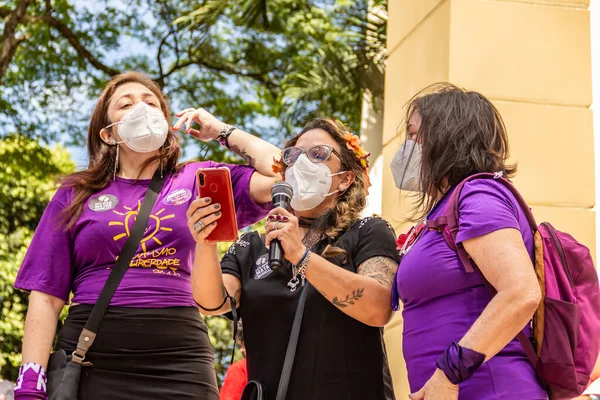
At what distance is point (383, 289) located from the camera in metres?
3.20

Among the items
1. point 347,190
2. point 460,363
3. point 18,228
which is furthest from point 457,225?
point 18,228

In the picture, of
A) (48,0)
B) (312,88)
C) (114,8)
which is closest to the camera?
(312,88)

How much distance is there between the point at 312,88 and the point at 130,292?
9432mm

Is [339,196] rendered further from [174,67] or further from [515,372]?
[174,67]

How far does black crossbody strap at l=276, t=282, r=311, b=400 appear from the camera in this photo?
3.17 meters

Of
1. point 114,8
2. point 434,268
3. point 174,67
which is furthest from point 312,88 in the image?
point 434,268

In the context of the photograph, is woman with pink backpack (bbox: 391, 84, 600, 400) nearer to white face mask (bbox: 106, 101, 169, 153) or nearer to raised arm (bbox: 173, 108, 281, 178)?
raised arm (bbox: 173, 108, 281, 178)

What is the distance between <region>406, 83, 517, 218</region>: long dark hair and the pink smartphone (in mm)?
671

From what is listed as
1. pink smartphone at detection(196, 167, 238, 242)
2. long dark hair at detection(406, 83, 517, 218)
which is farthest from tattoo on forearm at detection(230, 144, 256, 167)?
long dark hair at detection(406, 83, 517, 218)

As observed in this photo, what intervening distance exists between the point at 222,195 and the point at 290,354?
0.60m

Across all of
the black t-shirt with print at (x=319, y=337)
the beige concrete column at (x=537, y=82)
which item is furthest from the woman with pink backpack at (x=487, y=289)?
the beige concrete column at (x=537, y=82)

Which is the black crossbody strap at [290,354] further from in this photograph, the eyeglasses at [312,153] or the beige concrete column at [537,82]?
the beige concrete column at [537,82]

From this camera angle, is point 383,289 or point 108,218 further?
point 108,218

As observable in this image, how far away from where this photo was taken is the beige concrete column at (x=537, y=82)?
5.45m
